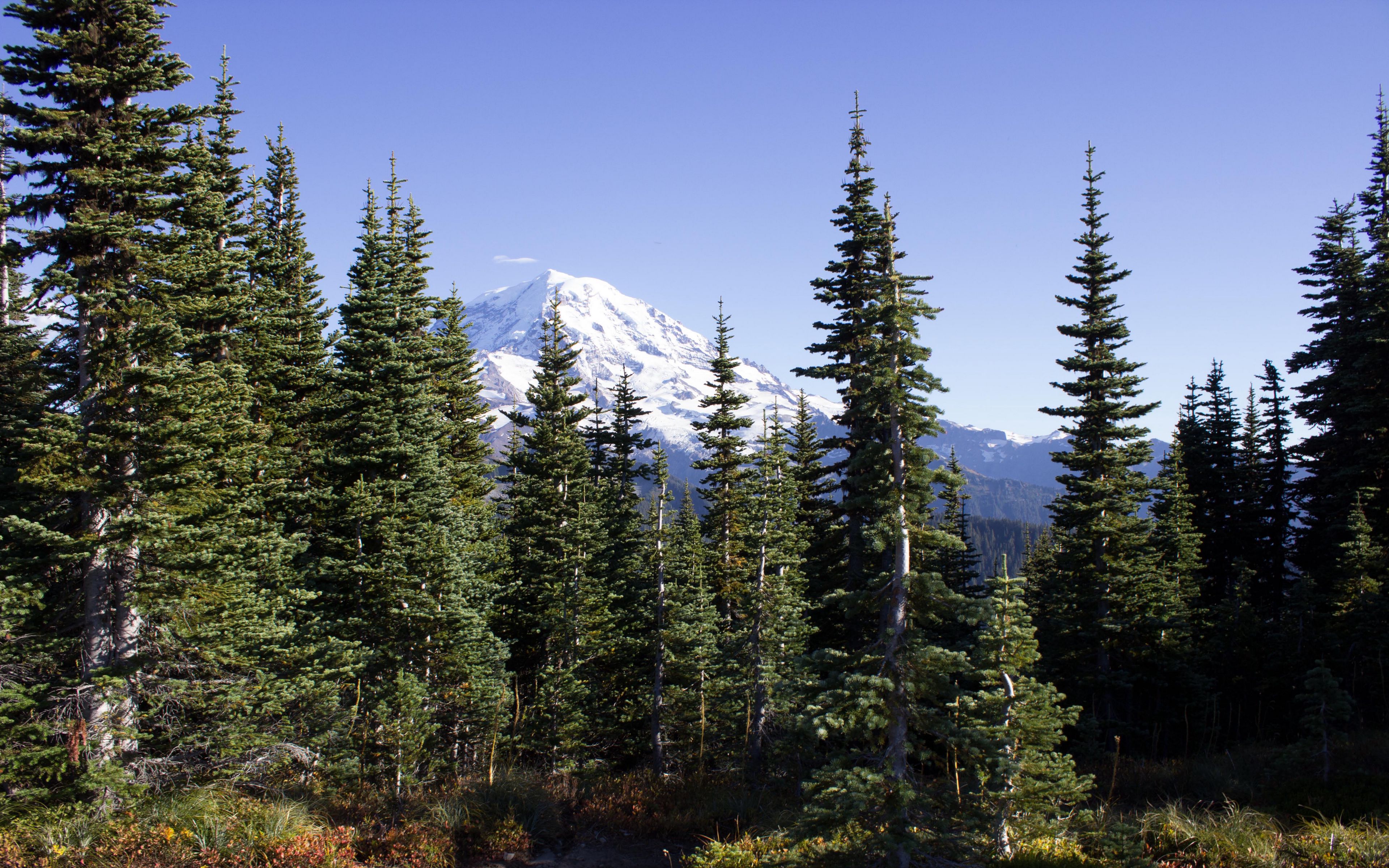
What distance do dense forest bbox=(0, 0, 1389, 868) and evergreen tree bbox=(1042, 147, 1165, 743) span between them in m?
0.17

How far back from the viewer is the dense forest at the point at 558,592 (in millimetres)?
11172

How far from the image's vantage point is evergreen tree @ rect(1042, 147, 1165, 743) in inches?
1025

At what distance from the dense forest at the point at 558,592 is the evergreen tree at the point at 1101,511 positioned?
0.56ft

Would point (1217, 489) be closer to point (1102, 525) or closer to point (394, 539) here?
point (1102, 525)

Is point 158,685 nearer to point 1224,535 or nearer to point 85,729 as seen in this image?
point 85,729

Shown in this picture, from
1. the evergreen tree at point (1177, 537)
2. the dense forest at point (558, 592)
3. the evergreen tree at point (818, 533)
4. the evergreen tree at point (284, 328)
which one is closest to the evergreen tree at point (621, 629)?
the dense forest at point (558, 592)

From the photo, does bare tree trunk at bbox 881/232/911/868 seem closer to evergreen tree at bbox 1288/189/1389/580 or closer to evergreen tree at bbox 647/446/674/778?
evergreen tree at bbox 647/446/674/778

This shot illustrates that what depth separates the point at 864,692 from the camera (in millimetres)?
10422

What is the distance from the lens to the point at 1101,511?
86.2ft

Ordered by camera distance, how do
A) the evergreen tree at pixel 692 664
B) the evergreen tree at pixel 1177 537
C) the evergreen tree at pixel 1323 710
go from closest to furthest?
1. the evergreen tree at pixel 1323 710
2. the evergreen tree at pixel 692 664
3. the evergreen tree at pixel 1177 537

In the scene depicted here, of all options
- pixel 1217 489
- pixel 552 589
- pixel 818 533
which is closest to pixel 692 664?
pixel 552 589

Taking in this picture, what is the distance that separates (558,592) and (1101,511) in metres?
21.0

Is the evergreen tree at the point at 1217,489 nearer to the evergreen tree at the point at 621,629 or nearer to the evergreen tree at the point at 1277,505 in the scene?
the evergreen tree at the point at 1277,505

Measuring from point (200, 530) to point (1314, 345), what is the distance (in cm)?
4294
